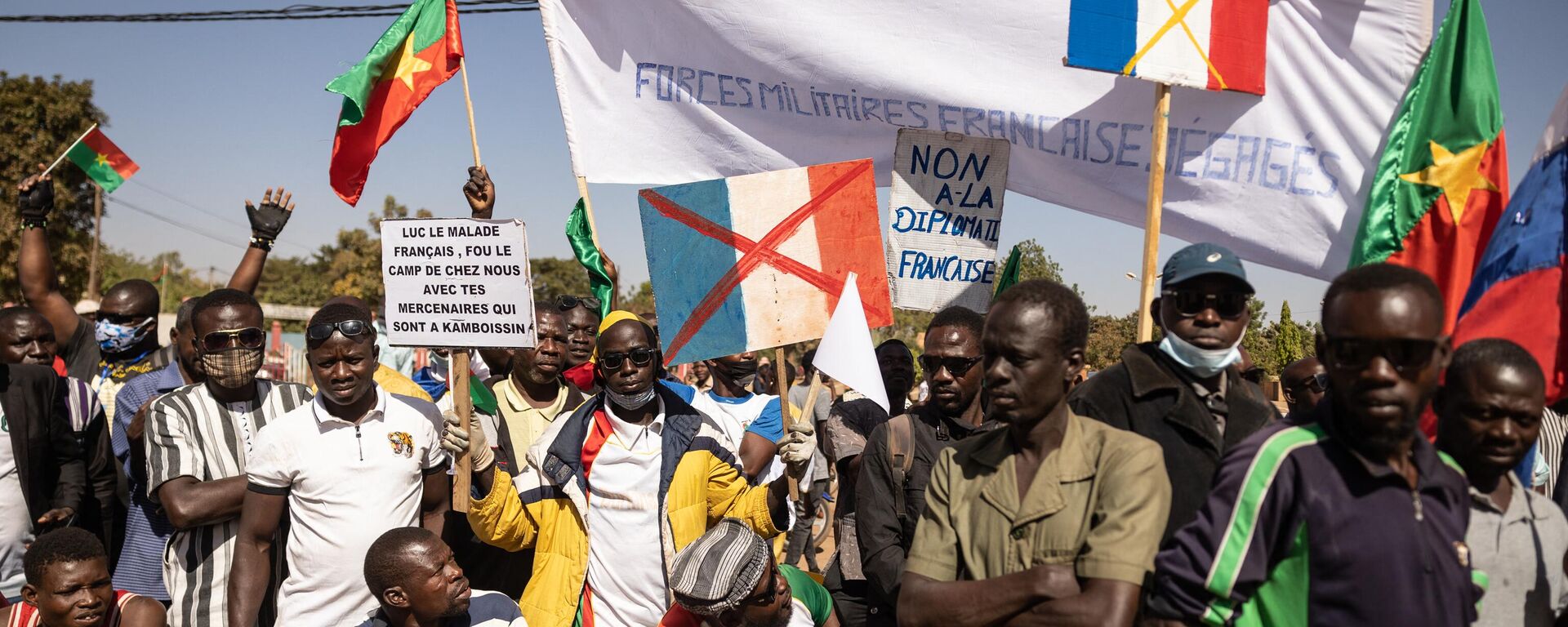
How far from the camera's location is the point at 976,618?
262cm

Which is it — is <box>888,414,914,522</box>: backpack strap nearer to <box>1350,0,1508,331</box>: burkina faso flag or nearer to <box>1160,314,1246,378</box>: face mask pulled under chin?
<box>1160,314,1246,378</box>: face mask pulled under chin

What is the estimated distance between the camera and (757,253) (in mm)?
4711

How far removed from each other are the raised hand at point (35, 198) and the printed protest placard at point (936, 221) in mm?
4482

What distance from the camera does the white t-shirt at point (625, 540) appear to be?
13.9 feet

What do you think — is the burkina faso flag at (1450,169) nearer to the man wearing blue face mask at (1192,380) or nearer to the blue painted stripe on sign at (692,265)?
the man wearing blue face mask at (1192,380)

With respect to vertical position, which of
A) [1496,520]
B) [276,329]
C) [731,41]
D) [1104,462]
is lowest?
[276,329]

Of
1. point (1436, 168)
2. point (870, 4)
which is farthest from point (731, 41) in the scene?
point (1436, 168)

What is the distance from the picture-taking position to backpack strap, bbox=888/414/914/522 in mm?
3904

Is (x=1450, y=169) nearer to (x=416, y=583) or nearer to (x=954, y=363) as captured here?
(x=954, y=363)

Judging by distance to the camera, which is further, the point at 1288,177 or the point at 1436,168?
the point at 1288,177

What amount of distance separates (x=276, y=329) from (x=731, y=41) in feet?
77.9

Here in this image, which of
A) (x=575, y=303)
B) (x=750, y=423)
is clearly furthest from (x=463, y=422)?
(x=575, y=303)

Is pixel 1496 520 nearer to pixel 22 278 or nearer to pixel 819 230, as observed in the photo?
pixel 819 230

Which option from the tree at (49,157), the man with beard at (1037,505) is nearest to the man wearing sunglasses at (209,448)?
the man with beard at (1037,505)
